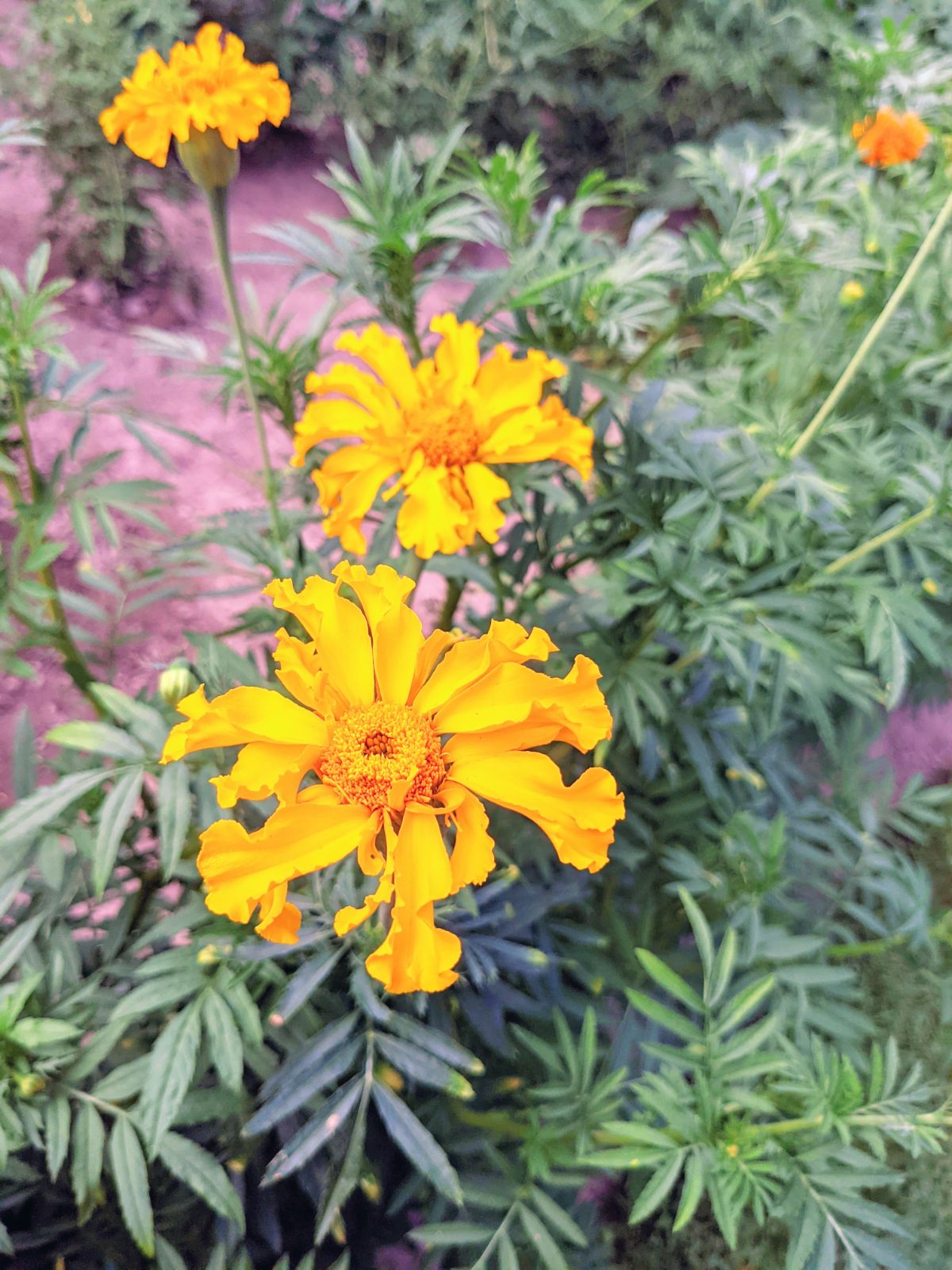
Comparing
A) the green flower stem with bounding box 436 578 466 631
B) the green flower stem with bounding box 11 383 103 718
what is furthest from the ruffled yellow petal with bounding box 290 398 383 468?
the green flower stem with bounding box 11 383 103 718

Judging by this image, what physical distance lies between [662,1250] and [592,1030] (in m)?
0.85

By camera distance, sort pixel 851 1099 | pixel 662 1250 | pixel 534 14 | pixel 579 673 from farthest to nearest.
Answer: pixel 534 14 < pixel 662 1250 < pixel 851 1099 < pixel 579 673

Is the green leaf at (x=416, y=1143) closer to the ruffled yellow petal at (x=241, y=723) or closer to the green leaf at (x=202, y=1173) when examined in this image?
the green leaf at (x=202, y=1173)

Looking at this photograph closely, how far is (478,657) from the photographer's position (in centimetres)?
58

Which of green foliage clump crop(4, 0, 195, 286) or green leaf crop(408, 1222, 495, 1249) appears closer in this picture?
green leaf crop(408, 1222, 495, 1249)

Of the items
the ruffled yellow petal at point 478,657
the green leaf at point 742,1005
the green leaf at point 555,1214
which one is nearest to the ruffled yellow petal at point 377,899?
the ruffled yellow petal at point 478,657

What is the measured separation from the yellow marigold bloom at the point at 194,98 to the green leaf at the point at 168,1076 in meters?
0.83

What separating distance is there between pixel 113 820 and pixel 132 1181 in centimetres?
33

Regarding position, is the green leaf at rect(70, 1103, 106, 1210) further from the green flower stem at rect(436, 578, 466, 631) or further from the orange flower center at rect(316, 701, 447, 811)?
the green flower stem at rect(436, 578, 466, 631)

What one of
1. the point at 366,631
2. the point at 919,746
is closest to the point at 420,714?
the point at 366,631

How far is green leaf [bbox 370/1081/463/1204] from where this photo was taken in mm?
692

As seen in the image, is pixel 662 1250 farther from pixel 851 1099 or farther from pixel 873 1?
pixel 873 1

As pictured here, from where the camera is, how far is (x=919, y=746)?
7.37ft

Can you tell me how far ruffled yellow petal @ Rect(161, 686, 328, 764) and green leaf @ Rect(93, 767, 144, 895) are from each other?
25 centimetres
